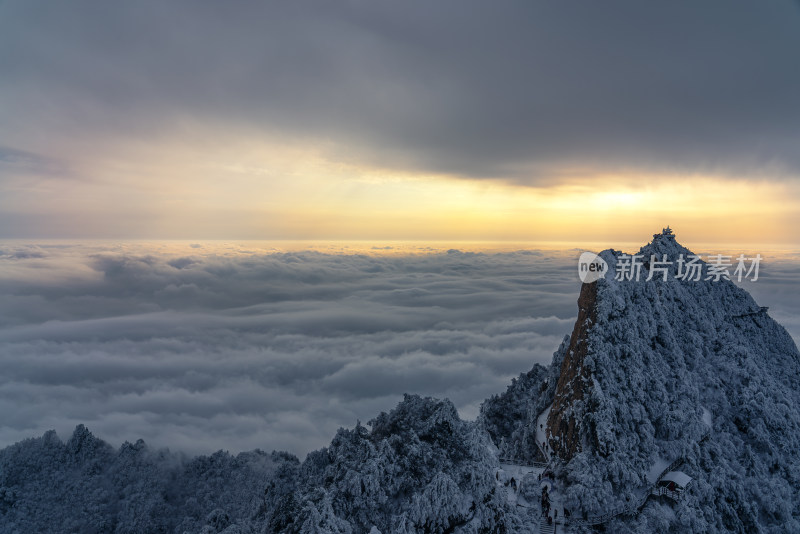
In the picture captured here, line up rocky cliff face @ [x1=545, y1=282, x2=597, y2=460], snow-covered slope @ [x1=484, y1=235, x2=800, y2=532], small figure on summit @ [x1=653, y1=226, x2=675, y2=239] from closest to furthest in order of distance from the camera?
snow-covered slope @ [x1=484, y1=235, x2=800, y2=532] < rocky cliff face @ [x1=545, y1=282, x2=597, y2=460] < small figure on summit @ [x1=653, y1=226, x2=675, y2=239]

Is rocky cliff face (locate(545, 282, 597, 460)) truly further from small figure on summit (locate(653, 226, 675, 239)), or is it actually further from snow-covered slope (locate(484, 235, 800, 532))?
small figure on summit (locate(653, 226, 675, 239))

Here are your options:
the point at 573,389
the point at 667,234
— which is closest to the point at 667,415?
the point at 573,389

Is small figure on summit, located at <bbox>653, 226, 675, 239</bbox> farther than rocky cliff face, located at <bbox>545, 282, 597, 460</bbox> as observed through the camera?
Yes

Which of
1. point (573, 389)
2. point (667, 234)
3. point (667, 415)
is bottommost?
point (667, 415)

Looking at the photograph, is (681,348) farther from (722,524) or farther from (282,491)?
(282,491)

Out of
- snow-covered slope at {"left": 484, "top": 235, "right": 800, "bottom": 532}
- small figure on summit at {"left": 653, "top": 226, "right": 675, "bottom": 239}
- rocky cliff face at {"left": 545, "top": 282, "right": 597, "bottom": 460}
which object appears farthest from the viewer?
small figure on summit at {"left": 653, "top": 226, "right": 675, "bottom": 239}

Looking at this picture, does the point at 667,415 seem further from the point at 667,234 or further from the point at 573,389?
the point at 667,234

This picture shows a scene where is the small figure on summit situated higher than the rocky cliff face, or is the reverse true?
the small figure on summit

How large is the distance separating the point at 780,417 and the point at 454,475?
3726 centimetres

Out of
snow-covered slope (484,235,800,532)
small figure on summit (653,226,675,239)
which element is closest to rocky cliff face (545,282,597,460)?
snow-covered slope (484,235,800,532)

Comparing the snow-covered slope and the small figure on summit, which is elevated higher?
the small figure on summit

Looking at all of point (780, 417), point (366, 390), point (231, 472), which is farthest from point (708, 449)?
point (366, 390)

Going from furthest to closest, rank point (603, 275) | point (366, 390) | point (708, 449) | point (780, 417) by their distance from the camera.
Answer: point (366, 390) < point (603, 275) < point (780, 417) < point (708, 449)

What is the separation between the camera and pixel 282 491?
42.9m
